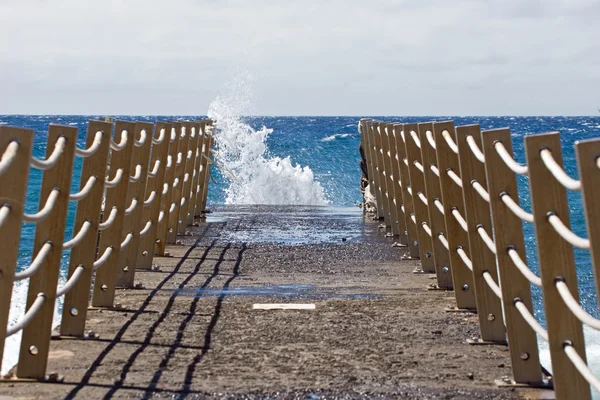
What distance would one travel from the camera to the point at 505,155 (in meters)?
4.39

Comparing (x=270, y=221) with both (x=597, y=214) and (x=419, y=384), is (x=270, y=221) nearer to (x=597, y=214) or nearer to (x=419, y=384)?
(x=419, y=384)

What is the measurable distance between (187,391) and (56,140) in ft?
4.16

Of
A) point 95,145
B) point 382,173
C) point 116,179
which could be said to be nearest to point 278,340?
point 95,145

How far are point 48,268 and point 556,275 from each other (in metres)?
2.15

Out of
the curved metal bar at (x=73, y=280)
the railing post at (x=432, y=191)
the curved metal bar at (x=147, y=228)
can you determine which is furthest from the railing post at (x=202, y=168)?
the curved metal bar at (x=73, y=280)

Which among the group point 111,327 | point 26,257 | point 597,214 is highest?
point 597,214

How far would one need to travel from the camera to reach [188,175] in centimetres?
1117

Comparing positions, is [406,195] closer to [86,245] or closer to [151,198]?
[151,198]

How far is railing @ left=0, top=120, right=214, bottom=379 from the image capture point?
12.3 feet

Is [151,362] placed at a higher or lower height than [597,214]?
lower

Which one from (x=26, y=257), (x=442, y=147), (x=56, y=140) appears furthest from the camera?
(x=26, y=257)

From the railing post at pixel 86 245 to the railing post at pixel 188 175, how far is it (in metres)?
5.06

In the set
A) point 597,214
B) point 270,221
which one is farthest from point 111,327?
point 270,221

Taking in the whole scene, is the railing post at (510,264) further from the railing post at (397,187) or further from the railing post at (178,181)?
the railing post at (178,181)
